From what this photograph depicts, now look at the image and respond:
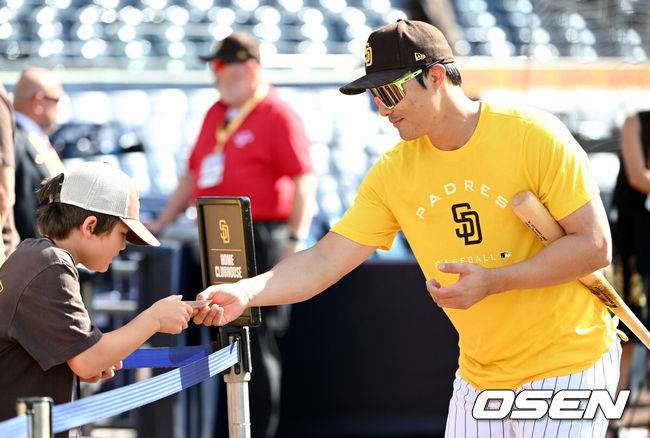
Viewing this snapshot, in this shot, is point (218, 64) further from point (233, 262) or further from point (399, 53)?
point (399, 53)

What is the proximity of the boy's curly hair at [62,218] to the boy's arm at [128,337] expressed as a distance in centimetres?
27

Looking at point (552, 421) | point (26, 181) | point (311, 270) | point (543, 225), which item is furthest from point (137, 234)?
point (26, 181)

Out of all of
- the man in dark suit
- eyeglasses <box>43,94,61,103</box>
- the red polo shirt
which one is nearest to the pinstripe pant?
the red polo shirt

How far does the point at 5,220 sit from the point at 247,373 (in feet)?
5.72

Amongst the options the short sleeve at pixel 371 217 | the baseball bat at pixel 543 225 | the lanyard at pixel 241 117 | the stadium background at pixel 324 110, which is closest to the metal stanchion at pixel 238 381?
the short sleeve at pixel 371 217

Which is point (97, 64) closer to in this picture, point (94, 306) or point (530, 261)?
point (94, 306)

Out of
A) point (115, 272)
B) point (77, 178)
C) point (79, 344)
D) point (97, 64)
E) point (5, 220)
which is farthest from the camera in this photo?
point (97, 64)

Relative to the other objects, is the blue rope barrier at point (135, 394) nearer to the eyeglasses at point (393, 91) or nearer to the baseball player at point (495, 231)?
the baseball player at point (495, 231)

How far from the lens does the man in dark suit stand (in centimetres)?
470

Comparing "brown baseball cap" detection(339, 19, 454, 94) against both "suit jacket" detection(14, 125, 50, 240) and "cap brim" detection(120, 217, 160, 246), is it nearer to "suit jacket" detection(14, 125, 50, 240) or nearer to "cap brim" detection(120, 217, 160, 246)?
"cap brim" detection(120, 217, 160, 246)

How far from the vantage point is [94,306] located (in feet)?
16.2

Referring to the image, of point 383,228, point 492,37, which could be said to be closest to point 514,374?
point 383,228

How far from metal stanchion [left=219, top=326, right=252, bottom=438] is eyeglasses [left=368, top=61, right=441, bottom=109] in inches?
32.4

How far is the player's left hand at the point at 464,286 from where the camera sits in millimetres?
2436
